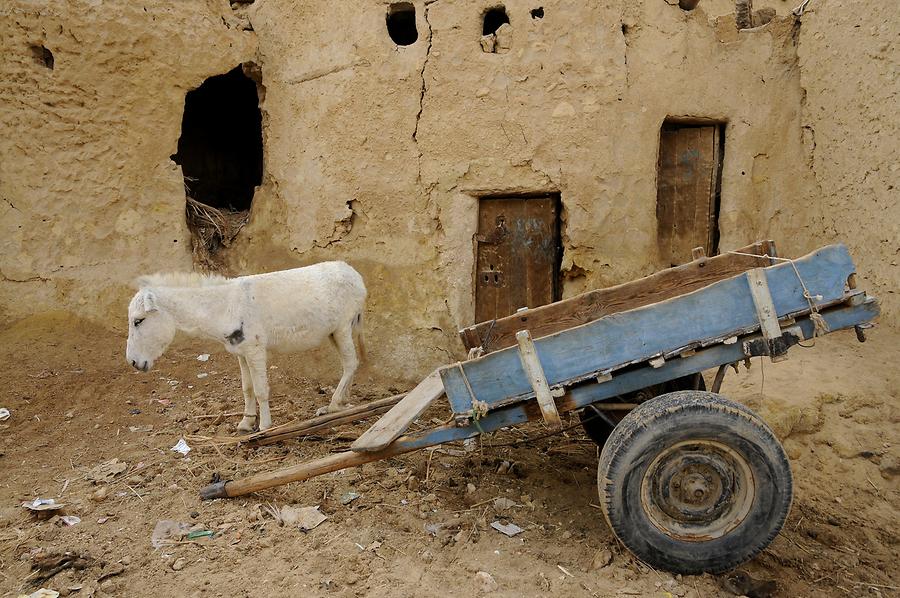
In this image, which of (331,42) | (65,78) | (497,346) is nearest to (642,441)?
(497,346)

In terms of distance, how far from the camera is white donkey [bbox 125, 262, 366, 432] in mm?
4426

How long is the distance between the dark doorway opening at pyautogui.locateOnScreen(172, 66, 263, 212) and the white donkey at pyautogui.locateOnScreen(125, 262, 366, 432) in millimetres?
4187

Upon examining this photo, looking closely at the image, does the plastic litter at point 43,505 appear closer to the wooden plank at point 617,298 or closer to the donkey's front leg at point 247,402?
the donkey's front leg at point 247,402

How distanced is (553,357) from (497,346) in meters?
0.96

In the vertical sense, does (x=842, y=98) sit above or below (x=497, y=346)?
above

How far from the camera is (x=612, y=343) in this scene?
2984mm

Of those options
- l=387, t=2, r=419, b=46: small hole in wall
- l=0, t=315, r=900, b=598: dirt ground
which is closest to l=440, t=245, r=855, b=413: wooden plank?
l=0, t=315, r=900, b=598: dirt ground

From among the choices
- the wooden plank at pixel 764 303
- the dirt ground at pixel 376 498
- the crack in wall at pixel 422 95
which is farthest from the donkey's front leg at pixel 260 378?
the wooden plank at pixel 764 303

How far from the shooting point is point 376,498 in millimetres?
3895

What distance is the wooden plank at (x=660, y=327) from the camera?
9.44ft

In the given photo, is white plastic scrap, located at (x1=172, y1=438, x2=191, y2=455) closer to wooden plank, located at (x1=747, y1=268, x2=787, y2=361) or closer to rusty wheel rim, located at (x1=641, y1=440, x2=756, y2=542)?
rusty wheel rim, located at (x1=641, y1=440, x2=756, y2=542)

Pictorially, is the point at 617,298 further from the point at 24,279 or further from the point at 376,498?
the point at 24,279

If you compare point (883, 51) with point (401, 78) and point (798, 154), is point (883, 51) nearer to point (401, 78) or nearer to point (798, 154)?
point (798, 154)

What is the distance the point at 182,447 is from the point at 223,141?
5772 mm
